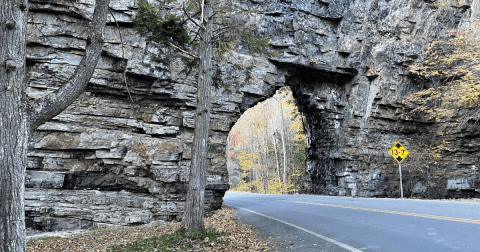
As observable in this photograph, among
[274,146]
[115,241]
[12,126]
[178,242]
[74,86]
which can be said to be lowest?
[115,241]

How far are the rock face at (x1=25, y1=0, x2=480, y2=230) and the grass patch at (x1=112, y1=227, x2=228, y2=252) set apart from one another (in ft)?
11.7

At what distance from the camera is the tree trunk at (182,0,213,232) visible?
733 centimetres

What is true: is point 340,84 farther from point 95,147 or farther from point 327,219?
point 95,147

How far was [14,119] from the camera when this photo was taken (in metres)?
3.90

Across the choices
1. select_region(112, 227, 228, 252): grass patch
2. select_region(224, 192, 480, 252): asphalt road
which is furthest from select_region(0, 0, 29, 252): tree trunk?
select_region(224, 192, 480, 252): asphalt road

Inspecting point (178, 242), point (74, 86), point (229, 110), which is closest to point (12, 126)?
point (74, 86)

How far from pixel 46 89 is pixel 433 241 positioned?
514 inches

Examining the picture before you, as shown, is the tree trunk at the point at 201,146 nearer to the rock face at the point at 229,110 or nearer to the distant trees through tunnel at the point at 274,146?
the rock face at the point at 229,110

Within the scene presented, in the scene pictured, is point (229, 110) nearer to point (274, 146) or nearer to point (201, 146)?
point (201, 146)

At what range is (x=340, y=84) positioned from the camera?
20578 millimetres

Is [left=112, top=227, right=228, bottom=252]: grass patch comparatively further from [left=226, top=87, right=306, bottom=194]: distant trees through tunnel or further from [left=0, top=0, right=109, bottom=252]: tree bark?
[left=226, top=87, right=306, bottom=194]: distant trees through tunnel

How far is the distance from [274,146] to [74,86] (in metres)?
28.8

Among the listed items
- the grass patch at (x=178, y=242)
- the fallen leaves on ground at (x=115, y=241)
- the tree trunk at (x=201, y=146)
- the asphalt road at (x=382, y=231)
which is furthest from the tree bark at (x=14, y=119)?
the asphalt road at (x=382, y=231)

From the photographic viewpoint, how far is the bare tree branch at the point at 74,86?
13.9ft
